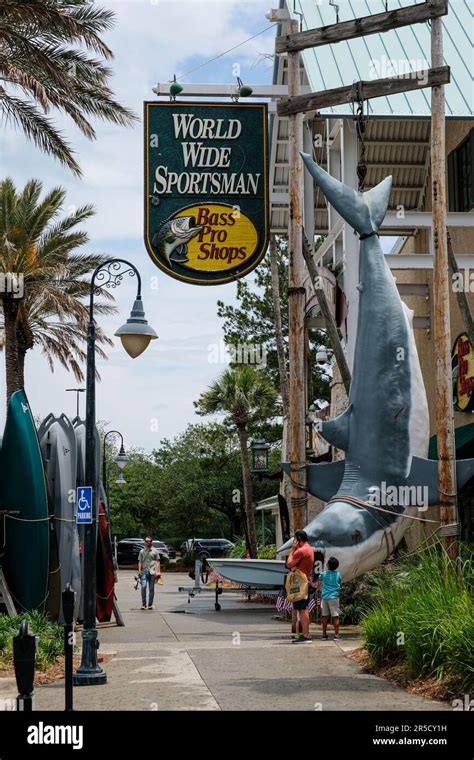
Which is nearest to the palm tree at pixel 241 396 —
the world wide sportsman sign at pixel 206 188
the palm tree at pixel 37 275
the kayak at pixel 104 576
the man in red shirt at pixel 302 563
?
the palm tree at pixel 37 275

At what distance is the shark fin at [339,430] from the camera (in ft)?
48.9

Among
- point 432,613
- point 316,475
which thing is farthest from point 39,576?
point 432,613

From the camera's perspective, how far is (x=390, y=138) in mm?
23562

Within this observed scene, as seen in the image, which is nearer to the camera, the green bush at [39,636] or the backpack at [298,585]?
the green bush at [39,636]

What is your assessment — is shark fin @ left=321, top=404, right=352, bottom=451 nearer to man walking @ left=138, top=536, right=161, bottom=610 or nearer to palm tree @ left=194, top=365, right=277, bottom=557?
man walking @ left=138, top=536, right=161, bottom=610

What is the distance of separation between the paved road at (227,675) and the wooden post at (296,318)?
219 cm

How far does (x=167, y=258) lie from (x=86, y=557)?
652 cm

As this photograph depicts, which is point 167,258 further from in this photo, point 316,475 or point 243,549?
point 243,549

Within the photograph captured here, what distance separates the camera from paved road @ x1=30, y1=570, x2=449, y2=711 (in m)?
10.2

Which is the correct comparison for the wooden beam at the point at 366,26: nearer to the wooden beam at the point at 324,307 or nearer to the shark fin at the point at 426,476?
the wooden beam at the point at 324,307

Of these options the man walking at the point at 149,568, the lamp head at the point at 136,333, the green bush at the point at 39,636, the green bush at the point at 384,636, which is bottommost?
the man walking at the point at 149,568

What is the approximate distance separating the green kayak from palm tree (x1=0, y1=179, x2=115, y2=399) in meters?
7.50

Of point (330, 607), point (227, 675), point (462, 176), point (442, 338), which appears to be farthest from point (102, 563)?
point (462, 176)

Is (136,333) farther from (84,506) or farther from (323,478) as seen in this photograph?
(323,478)
